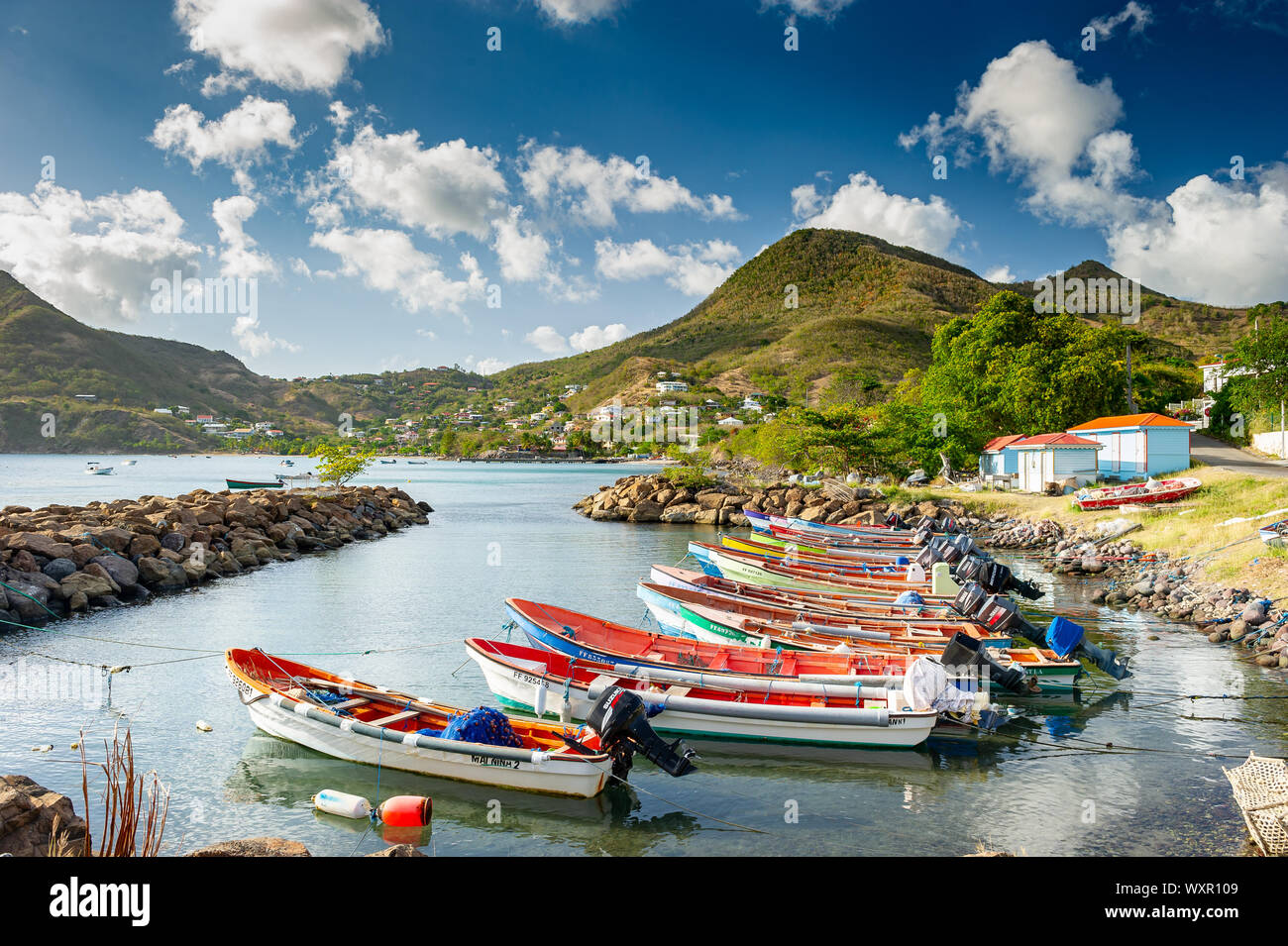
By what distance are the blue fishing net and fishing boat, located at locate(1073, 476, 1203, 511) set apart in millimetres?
33110

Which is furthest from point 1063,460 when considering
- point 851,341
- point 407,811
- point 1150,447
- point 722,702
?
point 851,341

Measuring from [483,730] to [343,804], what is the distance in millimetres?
2037

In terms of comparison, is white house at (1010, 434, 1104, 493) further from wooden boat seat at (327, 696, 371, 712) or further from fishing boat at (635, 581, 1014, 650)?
wooden boat seat at (327, 696, 371, 712)

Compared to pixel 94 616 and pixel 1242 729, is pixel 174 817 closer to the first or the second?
pixel 94 616

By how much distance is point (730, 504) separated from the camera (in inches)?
2126

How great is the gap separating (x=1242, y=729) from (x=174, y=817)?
1703 centimetres

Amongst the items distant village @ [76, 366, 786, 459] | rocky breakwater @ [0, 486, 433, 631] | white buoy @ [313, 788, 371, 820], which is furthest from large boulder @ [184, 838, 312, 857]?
distant village @ [76, 366, 786, 459]

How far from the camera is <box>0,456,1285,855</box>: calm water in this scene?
34.5 feet

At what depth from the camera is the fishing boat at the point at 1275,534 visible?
21.8 metres

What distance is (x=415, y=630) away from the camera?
2281 centimetres

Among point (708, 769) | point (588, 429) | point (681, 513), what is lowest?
point (708, 769)

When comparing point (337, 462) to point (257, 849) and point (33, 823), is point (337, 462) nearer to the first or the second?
point (33, 823)

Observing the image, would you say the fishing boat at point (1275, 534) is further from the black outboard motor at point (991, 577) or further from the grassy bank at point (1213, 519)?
the black outboard motor at point (991, 577)

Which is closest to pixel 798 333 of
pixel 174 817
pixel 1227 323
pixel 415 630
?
pixel 1227 323
